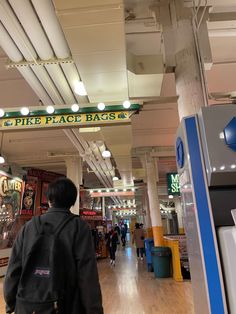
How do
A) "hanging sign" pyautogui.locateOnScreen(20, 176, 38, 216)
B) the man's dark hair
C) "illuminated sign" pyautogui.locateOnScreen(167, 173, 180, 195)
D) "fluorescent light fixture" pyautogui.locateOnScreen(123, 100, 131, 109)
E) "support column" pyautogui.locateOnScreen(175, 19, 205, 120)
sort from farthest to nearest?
"hanging sign" pyautogui.locateOnScreen(20, 176, 38, 216), "illuminated sign" pyautogui.locateOnScreen(167, 173, 180, 195), "fluorescent light fixture" pyautogui.locateOnScreen(123, 100, 131, 109), "support column" pyautogui.locateOnScreen(175, 19, 205, 120), the man's dark hair

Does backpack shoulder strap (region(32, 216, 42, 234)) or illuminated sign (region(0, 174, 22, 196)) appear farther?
illuminated sign (region(0, 174, 22, 196))

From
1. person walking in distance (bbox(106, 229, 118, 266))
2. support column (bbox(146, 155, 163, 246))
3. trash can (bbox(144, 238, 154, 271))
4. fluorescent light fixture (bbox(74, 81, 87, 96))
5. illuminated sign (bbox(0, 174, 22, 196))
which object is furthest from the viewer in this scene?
person walking in distance (bbox(106, 229, 118, 266))

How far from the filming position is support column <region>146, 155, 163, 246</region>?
29.9 ft

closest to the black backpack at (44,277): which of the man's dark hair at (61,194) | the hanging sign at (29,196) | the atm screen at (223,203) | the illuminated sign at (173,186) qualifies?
the man's dark hair at (61,194)

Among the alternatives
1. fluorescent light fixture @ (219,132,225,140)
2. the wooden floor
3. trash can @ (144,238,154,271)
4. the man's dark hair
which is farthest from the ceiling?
trash can @ (144,238,154,271)

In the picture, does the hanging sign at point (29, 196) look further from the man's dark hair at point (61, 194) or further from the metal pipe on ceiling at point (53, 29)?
the man's dark hair at point (61, 194)

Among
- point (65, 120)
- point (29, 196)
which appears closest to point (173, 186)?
point (29, 196)

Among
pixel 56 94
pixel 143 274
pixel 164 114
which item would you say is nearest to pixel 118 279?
pixel 143 274

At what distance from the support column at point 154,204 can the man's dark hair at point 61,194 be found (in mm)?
7929

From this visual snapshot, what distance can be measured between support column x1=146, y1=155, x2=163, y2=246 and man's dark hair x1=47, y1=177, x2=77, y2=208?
26.0ft

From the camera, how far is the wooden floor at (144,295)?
4.93m

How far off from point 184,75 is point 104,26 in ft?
3.67

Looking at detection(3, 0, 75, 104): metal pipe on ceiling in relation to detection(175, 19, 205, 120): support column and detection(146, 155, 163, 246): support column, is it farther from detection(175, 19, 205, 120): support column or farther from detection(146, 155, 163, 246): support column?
detection(146, 155, 163, 246): support column

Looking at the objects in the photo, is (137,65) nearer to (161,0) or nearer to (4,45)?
(161,0)
